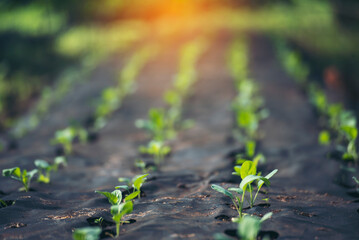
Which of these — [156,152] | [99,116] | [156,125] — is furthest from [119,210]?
[99,116]

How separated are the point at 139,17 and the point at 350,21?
89.1 ft

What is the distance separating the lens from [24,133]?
5.28m

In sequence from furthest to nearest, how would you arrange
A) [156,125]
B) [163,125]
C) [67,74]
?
[67,74], [163,125], [156,125]

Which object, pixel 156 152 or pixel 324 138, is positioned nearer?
pixel 156 152

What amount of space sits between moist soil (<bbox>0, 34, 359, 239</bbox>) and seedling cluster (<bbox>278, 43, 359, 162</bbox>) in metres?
0.14

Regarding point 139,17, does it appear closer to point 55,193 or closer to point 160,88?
point 160,88

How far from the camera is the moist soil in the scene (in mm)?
2078

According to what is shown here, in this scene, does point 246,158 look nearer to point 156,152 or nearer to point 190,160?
point 190,160

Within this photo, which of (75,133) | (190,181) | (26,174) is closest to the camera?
(26,174)

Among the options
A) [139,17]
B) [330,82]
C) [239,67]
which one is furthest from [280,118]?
[139,17]

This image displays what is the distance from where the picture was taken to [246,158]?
3428 mm

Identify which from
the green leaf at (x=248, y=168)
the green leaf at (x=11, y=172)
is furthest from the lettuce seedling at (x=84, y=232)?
the green leaf at (x=11, y=172)

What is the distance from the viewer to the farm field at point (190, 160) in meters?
2.12

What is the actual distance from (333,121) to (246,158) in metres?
1.49
